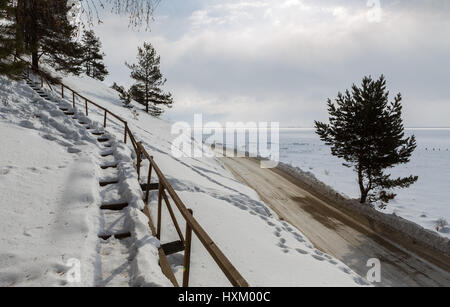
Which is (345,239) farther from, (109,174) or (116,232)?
(109,174)

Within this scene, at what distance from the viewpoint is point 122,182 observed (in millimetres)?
5766

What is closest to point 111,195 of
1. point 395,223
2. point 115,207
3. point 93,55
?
point 115,207

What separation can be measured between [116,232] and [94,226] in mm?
395

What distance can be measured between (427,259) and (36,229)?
42.1 ft

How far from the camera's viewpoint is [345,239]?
10031mm

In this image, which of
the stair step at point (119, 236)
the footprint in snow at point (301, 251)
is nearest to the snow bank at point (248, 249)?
the footprint in snow at point (301, 251)

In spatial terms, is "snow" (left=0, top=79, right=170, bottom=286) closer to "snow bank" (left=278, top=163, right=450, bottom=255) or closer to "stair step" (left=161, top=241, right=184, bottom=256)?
"stair step" (left=161, top=241, right=184, bottom=256)

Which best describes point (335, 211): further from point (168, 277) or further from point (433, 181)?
point (433, 181)

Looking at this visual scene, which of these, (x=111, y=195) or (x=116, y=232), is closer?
(x=116, y=232)

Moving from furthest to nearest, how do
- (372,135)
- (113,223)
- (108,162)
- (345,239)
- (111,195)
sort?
(372,135) < (345,239) < (108,162) < (111,195) < (113,223)

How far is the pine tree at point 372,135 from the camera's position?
13.9 m

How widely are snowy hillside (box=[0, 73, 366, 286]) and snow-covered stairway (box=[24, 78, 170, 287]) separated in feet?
0.06

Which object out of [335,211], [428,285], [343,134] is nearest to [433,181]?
[343,134]

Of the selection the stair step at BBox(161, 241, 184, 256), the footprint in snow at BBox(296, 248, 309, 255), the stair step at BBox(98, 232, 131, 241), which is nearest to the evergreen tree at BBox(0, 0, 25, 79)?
the stair step at BBox(98, 232, 131, 241)
